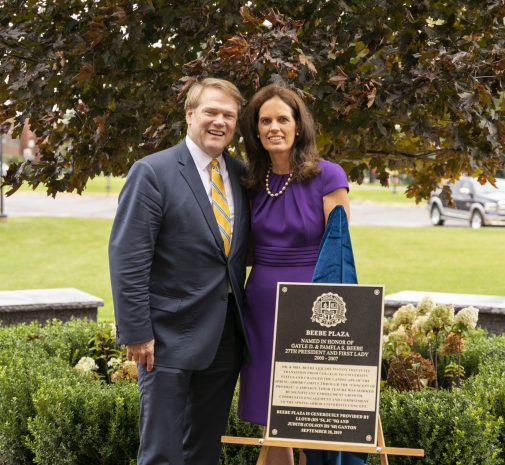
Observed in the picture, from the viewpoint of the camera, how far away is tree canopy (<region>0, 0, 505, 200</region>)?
4250 millimetres

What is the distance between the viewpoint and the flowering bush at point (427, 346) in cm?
526

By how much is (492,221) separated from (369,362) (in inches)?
884

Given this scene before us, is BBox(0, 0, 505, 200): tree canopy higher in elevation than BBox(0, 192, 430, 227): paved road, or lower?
lower

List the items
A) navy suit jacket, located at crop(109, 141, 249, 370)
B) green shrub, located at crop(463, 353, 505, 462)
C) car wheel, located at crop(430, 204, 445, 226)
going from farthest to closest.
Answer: car wheel, located at crop(430, 204, 445, 226)
green shrub, located at crop(463, 353, 505, 462)
navy suit jacket, located at crop(109, 141, 249, 370)

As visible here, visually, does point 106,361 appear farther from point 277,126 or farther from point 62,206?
point 62,206

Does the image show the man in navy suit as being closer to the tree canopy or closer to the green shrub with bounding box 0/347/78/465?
the tree canopy

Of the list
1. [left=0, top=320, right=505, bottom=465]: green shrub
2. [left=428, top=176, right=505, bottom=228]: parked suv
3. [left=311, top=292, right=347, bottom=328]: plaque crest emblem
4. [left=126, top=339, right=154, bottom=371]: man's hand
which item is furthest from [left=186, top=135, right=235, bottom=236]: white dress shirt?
[left=428, top=176, right=505, bottom=228]: parked suv

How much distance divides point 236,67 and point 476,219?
22.3 m

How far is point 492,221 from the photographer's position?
25094 mm

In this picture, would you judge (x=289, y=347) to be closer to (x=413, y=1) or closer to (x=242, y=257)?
(x=242, y=257)

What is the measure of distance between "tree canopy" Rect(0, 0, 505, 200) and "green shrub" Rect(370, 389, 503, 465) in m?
1.31

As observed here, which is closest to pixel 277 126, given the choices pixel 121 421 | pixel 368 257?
pixel 121 421

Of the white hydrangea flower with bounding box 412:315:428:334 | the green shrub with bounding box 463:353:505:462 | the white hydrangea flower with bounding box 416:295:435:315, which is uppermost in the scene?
the white hydrangea flower with bounding box 416:295:435:315

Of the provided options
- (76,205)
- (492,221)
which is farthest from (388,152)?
(76,205)
